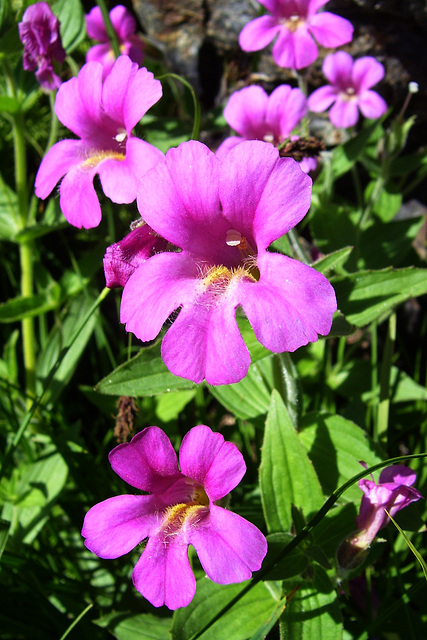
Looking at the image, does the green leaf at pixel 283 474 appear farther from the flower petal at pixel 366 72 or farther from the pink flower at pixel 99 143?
the flower petal at pixel 366 72

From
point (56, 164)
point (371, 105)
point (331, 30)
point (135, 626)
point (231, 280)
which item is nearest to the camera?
point (231, 280)

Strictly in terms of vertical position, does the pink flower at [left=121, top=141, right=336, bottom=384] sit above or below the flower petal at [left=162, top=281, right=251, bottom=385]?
above

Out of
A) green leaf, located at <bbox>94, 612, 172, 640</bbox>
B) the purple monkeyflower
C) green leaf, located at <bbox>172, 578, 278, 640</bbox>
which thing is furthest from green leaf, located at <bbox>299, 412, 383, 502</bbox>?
green leaf, located at <bbox>94, 612, 172, 640</bbox>

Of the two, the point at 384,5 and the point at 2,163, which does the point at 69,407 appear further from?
the point at 384,5

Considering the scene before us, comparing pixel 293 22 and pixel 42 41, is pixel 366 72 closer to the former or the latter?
pixel 293 22

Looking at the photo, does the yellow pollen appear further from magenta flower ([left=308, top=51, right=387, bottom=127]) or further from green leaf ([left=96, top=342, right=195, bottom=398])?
magenta flower ([left=308, top=51, right=387, bottom=127])

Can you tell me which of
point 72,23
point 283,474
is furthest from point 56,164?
point 72,23

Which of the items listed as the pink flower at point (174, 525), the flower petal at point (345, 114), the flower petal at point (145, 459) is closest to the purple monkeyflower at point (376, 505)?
the pink flower at point (174, 525)
